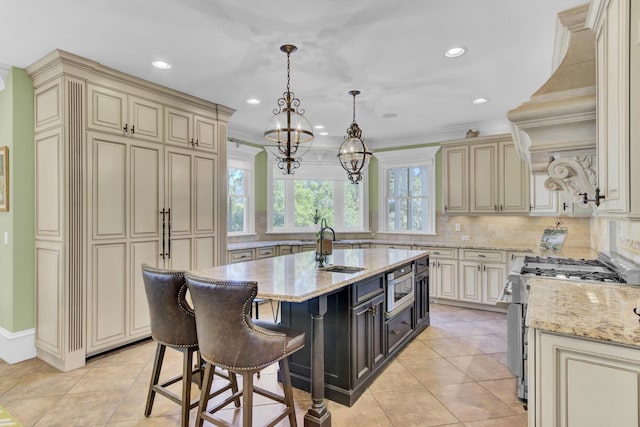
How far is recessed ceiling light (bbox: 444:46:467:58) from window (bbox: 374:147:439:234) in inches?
113

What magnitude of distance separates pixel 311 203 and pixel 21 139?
13.6ft

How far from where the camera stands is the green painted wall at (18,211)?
3182 mm

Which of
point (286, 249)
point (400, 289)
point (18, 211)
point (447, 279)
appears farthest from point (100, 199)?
point (447, 279)

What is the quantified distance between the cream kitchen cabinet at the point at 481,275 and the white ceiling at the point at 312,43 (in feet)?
6.62

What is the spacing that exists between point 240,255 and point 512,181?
391 cm

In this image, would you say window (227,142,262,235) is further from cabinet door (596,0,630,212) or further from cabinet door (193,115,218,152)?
cabinet door (596,0,630,212)

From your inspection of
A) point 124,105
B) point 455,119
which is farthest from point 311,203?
point 124,105

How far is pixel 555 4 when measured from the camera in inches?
89.0

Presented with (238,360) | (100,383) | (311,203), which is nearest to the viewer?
(238,360)

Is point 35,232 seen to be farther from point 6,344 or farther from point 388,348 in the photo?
point 388,348

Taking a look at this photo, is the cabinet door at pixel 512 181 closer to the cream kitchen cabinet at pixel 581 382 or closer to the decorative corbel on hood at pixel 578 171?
the decorative corbel on hood at pixel 578 171

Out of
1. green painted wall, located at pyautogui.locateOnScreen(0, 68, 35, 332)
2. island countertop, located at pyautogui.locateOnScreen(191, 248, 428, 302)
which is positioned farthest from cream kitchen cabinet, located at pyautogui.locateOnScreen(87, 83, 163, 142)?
island countertop, located at pyautogui.locateOnScreen(191, 248, 428, 302)

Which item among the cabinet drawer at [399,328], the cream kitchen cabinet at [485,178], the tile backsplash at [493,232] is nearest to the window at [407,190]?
the tile backsplash at [493,232]

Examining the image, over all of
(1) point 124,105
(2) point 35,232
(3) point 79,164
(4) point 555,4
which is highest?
(4) point 555,4
